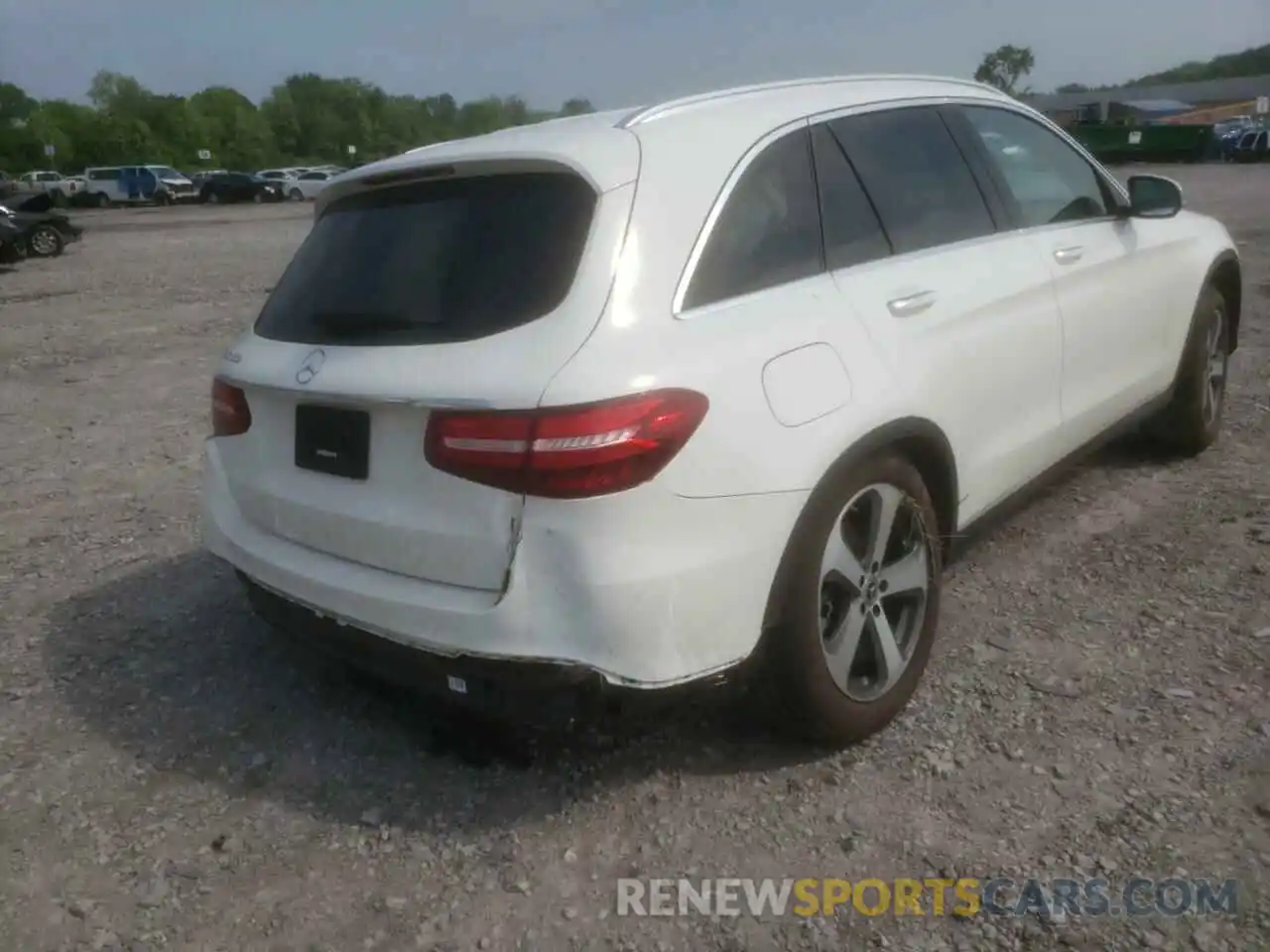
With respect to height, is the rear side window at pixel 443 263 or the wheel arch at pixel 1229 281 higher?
the rear side window at pixel 443 263

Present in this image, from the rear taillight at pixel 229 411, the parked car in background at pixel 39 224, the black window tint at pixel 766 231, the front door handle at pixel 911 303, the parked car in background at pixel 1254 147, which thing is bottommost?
the parked car in background at pixel 39 224

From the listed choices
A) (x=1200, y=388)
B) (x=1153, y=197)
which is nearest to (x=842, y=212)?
(x=1153, y=197)

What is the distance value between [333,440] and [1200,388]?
13.3 feet

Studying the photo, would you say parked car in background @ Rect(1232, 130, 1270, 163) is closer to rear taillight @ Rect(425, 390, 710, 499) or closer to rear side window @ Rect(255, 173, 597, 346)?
rear side window @ Rect(255, 173, 597, 346)

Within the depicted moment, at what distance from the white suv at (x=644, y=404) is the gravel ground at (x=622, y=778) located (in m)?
0.33

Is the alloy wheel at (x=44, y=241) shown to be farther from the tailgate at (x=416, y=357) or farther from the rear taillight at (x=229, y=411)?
the tailgate at (x=416, y=357)

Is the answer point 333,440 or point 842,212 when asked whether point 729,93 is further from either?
point 333,440

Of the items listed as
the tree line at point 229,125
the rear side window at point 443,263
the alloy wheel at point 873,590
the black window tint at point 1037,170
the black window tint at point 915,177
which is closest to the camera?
the rear side window at point 443,263

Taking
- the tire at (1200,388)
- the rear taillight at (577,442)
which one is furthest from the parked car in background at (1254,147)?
the rear taillight at (577,442)

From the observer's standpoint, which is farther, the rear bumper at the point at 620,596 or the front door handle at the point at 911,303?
the front door handle at the point at 911,303

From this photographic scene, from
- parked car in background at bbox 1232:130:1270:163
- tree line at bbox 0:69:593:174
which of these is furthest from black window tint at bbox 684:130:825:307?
tree line at bbox 0:69:593:174

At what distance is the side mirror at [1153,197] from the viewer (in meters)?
4.50

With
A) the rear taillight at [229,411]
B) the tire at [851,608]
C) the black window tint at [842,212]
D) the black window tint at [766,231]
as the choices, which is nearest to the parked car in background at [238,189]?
the rear taillight at [229,411]

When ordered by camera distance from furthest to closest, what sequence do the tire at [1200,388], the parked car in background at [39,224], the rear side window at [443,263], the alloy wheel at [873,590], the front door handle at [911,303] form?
the parked car in background at [39,224] → the tire at [1200,388] → the front door handle at [911,303] → the alloy wheel at [873,590] → the rear side window at [443,263]
